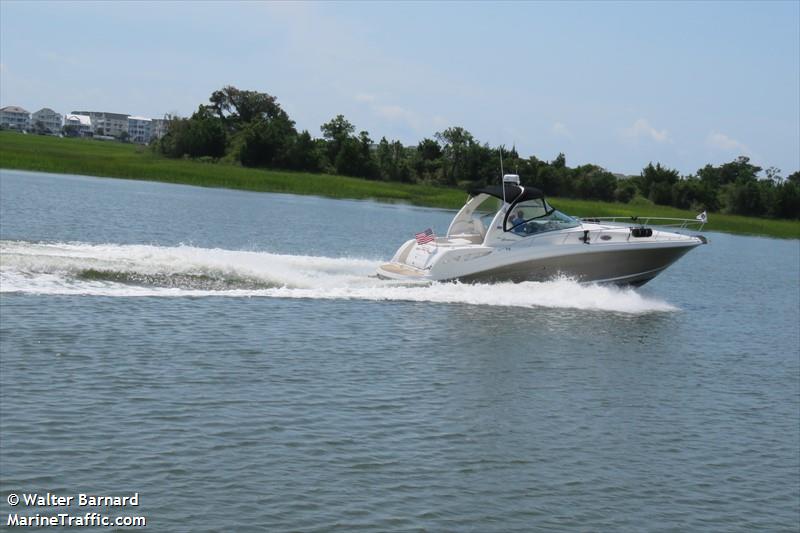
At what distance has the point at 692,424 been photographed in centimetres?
1372

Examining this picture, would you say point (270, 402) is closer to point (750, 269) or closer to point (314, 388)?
point (314, 388)

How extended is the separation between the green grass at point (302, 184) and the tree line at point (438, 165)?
121 inches

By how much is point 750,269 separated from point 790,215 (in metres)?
48.0

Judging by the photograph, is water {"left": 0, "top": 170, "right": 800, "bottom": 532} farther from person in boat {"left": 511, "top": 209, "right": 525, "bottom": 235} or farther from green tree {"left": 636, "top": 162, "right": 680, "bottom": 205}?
green tree {"left": 636, "top": 162, "right": 680, "bottom": 205}

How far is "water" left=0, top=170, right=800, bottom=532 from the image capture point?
9.92m

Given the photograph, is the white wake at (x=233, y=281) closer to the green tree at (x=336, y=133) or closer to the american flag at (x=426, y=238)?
the american flag at (x=426, y=238)

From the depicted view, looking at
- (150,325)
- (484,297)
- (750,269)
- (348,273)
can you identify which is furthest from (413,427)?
(750,269)

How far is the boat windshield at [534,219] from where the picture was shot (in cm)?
2209

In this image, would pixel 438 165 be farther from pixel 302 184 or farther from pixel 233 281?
pixel 233 281

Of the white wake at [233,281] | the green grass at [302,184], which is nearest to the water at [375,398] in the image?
the white wake at [233,281]

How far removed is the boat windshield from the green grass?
37.3 m

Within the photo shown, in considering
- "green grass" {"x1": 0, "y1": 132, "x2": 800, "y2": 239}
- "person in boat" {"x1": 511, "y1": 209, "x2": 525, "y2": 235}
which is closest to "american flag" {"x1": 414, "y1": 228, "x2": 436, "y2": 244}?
"person in boat" {"x1": 511, "y1": 209, "x2": 525, "y2": 235}

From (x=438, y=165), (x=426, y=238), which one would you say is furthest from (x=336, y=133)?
(x=426, y=238)

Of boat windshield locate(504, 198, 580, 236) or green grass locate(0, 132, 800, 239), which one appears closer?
boat windshield locate(504, 198, 580, 236)
